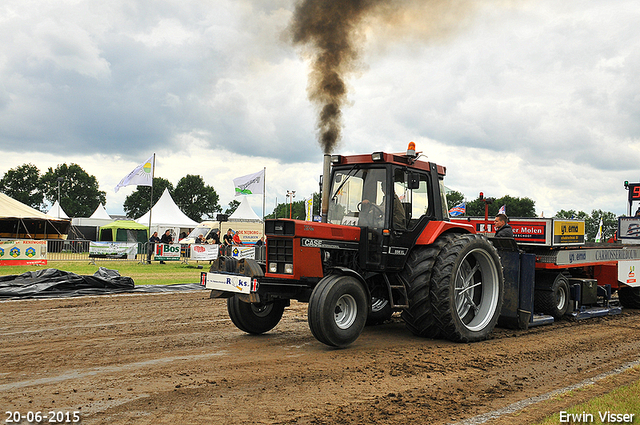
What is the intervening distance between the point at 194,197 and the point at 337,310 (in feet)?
325

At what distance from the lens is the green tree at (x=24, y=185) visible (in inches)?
3605

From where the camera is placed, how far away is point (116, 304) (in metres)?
11.0

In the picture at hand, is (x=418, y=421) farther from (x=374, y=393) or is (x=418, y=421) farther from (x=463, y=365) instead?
(x=463, y=365)

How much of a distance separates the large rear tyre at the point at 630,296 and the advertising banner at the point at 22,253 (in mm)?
19159

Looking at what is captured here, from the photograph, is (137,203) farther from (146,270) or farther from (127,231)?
(146,270)

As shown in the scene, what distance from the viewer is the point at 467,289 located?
7.55 m

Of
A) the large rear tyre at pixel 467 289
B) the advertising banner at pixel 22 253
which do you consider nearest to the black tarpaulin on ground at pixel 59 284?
the advertising banner at pixel 22 253

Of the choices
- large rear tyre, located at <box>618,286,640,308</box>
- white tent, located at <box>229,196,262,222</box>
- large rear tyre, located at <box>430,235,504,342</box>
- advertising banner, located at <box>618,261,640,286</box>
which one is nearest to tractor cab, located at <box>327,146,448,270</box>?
large rear tyre, located at <box>430,235,504,342</box>

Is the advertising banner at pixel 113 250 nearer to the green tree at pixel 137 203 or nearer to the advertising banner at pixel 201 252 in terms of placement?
the advertising banner at pixel 201 252

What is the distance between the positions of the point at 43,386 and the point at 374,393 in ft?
10.1

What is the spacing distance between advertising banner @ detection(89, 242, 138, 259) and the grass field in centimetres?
109

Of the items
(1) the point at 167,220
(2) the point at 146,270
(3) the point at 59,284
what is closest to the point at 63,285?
(3) the point at 59,284

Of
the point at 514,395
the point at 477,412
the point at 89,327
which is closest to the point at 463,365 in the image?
the point at 514,395

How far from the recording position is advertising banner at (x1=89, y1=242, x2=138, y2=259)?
24.1 metres
